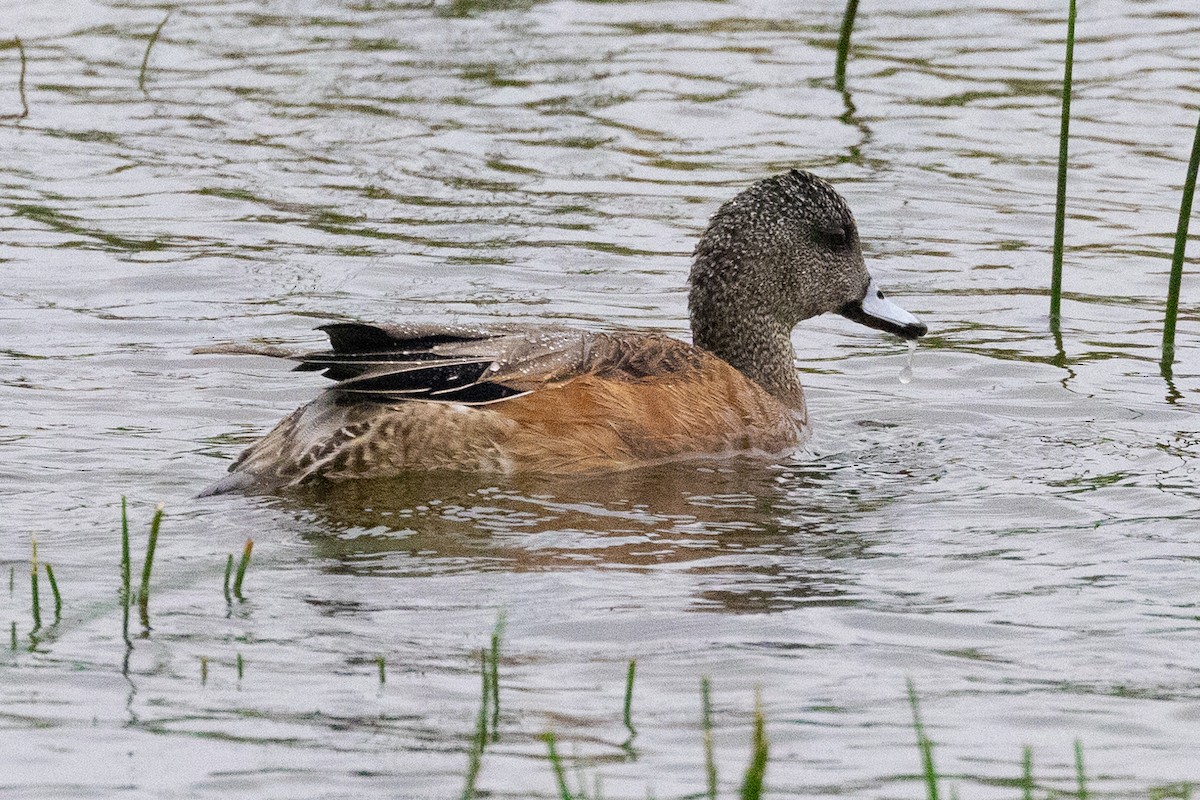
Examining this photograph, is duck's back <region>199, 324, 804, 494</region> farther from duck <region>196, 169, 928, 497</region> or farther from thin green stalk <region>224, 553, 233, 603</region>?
thin green stalk <region>224, 553, 233, 603</region>

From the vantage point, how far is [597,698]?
5.09 meters

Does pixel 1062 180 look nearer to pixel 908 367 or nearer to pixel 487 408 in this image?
pixel 908 367

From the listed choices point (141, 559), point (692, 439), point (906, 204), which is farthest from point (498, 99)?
point (141, 559)

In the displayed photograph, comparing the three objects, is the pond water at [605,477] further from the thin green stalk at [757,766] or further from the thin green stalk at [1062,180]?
the thin green stalk at [757,766]

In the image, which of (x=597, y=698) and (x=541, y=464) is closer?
(x=597, y=698)

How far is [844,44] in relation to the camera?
13094 mm

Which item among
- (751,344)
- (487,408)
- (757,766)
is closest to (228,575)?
(487,408)

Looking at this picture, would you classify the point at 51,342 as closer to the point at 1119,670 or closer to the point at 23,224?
the point at 23,224

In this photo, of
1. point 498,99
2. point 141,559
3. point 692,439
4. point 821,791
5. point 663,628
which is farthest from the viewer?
point 498,99

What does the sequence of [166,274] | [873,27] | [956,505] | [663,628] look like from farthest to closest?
[873,27] → [166,274] → [956,505] → [663,628]

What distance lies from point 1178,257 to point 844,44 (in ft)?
17.5

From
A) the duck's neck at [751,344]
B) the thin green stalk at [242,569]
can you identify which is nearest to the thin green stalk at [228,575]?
the thin green stalk at [242,569]

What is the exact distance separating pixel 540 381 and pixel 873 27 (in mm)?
8604

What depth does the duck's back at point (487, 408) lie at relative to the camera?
7.07 metres
